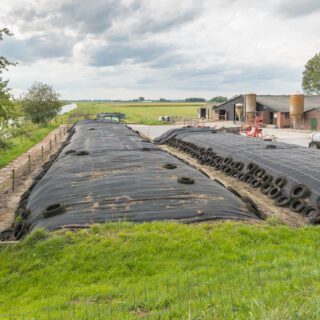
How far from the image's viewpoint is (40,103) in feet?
163

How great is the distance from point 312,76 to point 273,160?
66.0m

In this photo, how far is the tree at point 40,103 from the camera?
49438 mm

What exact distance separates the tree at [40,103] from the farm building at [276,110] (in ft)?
85.0

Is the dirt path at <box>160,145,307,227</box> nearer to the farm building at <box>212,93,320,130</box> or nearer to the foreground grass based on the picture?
the foreground grass

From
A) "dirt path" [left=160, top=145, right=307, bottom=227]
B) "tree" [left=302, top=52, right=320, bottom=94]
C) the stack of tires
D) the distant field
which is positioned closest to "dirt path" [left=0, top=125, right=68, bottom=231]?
"dirt path" [left=160, top=145, right=307, bottom=227]

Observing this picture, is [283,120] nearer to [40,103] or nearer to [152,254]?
[40,103]

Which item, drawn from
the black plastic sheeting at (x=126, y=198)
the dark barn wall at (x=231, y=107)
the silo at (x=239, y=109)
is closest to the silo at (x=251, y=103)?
the silo at (x=239, y=109)

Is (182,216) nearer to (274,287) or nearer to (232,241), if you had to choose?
(232,241)

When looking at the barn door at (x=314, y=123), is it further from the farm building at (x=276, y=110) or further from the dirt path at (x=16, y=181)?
the dirt path at (x=16, y=181)

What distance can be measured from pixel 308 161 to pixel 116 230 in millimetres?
9512

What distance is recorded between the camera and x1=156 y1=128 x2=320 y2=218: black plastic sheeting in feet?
40.7

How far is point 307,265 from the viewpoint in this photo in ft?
21.1

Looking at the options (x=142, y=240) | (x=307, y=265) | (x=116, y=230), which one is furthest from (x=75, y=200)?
(x=307, y=265)

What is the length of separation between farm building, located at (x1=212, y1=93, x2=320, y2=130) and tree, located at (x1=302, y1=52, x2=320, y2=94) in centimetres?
1866
